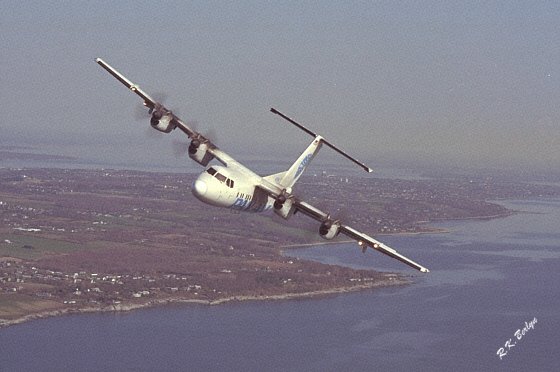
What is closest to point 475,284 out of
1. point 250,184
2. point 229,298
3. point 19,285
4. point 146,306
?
point 229,298

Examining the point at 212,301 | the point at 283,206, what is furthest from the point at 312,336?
the point at 283,206

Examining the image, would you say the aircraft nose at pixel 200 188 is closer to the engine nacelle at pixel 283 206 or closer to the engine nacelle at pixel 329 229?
the engine nacelle at pixel 283 206

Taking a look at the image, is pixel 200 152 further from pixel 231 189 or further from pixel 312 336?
pixel 312 336

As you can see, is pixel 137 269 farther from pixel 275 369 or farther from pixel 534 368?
pixel 534 368
